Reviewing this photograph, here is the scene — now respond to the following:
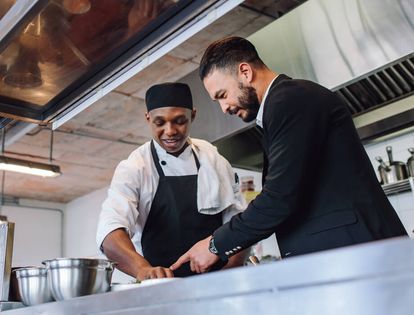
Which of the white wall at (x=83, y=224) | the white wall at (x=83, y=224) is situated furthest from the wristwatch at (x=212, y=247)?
the white wall at (x=83, y=224)

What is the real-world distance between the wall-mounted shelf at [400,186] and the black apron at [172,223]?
1.68 metres

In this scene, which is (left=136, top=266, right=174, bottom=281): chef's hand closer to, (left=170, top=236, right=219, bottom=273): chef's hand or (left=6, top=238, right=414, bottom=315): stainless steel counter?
(left=170, top=236, right=219, bottom=273): chef's hand

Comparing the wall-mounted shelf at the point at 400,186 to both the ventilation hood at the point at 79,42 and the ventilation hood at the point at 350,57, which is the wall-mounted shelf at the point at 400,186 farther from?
the ventilation hood at the point at 79,42

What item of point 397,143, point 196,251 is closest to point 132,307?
point 196,251

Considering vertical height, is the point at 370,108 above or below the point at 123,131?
below

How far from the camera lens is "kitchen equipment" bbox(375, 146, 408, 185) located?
3.28 meters

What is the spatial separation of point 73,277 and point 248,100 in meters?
0.79

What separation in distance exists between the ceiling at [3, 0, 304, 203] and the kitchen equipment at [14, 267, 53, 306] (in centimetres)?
133

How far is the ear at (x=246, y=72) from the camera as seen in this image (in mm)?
1646

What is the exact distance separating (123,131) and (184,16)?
4297mm

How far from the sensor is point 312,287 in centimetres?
65

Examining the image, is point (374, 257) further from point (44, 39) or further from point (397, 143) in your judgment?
point (397, 143)

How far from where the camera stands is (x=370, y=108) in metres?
3.14

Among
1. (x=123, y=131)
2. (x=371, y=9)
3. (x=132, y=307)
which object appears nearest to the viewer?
(x=132, y=307)
